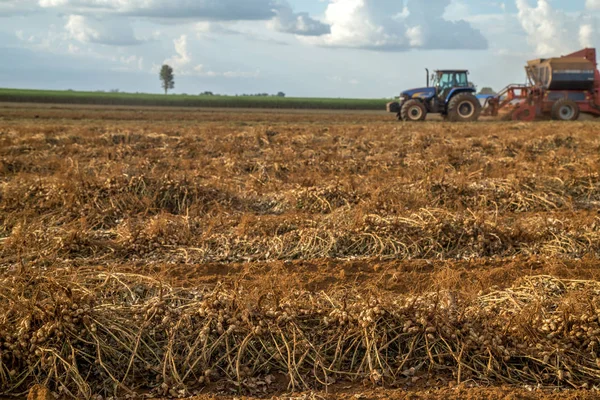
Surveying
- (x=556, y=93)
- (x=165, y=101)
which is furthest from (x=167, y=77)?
(x=556, y=93)

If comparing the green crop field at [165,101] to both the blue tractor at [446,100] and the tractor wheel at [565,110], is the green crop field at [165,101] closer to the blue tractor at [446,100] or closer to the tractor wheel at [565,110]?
the blue tractor at [446,100]

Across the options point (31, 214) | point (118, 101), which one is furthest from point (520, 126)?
point (118, 101)

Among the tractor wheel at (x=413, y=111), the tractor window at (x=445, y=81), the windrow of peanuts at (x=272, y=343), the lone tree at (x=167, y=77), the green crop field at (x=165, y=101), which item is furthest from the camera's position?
the lone tree at (x=167, y=77)

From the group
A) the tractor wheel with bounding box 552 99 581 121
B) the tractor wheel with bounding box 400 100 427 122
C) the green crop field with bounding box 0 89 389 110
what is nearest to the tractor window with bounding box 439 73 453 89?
the tractor wheel with bounding box 400 100 427 122

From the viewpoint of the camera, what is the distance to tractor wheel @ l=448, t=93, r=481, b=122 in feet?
90.9

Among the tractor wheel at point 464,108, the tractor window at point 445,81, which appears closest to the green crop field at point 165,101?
the tractor window at point 445,81

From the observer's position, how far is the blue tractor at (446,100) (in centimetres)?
2780

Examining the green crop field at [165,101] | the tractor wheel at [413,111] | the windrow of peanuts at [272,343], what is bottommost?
the windrow of peanuts at [272,343]

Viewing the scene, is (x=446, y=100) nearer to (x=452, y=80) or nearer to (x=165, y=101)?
(x=452, y=80)

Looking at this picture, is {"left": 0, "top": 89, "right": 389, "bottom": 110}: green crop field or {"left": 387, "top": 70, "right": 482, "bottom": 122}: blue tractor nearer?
{"left": 387, "top": 70, "right": 482, "bottom": 122}: blue tractor

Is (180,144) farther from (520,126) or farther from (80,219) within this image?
(520,126)

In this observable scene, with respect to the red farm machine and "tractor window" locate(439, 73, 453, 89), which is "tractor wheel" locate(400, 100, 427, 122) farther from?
the red farm machine

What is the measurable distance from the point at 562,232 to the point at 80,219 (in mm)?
6807

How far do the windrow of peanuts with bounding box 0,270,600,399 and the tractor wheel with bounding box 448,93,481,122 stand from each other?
23.6m
